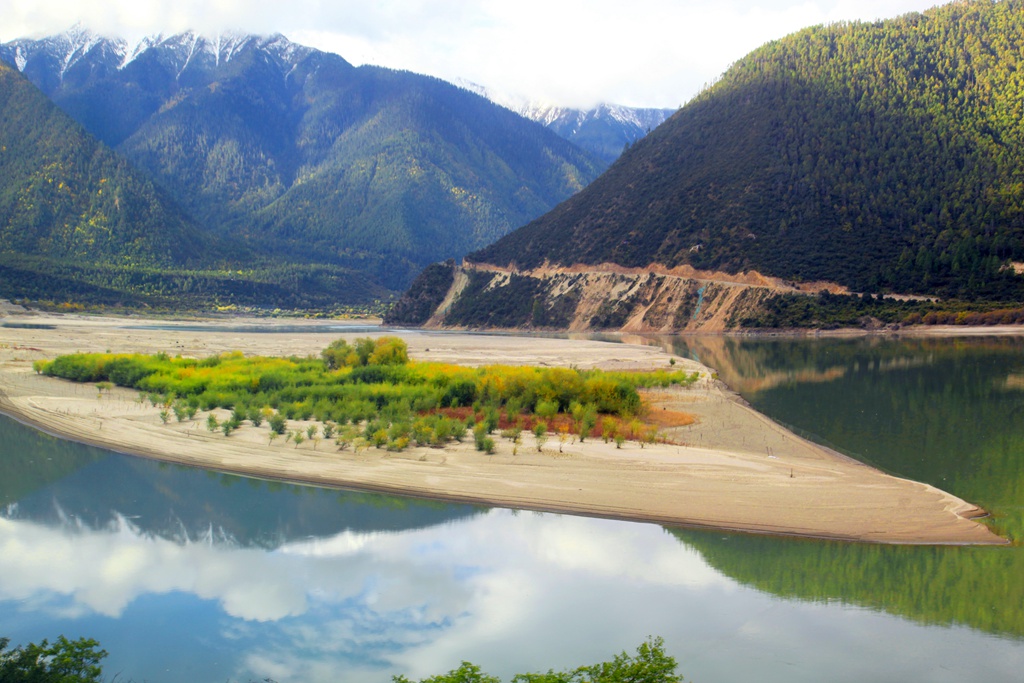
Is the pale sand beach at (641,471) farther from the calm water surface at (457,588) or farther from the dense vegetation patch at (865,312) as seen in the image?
the dense vegetation patch at (865,312)

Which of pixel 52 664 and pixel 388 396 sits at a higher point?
pixel 388 396

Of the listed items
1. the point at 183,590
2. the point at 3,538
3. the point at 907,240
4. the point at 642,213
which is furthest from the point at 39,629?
the point at 642,213

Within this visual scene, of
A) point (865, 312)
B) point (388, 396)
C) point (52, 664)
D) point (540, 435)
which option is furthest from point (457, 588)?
point (865, 312)

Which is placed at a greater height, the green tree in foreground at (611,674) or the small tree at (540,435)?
the small tree at (540,435)

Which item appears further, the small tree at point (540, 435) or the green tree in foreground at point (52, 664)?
the small tree at point (540, 435)

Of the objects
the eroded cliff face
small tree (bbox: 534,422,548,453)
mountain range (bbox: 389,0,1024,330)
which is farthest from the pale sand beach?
mountain range (bbox: 389,0,1024,330)

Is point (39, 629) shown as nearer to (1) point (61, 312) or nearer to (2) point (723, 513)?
(2) point (723, 513)

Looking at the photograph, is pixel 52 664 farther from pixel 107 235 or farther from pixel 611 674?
pixel 107 235

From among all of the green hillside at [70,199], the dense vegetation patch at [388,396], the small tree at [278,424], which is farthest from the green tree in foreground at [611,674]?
the green hillside at [70,199]
